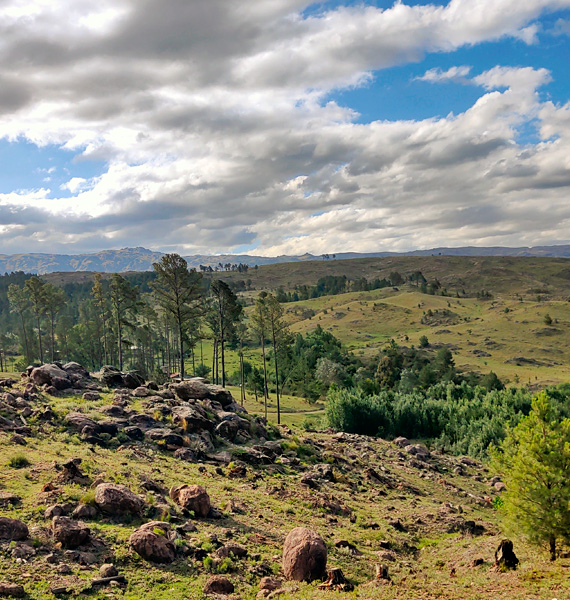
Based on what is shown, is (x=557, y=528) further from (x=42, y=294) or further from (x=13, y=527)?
(x=42, y=294)

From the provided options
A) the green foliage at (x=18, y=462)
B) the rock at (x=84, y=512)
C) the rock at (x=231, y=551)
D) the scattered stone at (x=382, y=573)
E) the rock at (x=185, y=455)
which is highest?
the green foliage at (x=18, y=462)

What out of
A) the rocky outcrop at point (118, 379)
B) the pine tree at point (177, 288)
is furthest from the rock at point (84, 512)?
the pine tree at point (177, 288)

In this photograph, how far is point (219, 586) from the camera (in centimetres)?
1332

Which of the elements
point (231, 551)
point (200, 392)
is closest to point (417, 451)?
point (200, 392)

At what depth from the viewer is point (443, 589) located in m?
15.3

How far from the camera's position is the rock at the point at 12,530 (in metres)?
13.3

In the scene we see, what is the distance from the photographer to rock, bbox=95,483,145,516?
1636 centimetres

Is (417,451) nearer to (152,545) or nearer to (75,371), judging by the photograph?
(75,371)

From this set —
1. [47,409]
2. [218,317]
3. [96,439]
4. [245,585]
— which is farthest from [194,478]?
[218,317]

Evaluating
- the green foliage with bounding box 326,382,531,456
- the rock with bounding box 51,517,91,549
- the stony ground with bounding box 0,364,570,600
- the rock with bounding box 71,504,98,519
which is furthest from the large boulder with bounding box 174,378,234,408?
the green foliage with bounding box 326,382,531,456

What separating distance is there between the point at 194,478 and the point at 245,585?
30.8 feet

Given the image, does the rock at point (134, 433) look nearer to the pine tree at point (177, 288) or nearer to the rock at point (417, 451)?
the pine tree at point (177, 288)

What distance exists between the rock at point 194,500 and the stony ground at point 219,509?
23 centimetres

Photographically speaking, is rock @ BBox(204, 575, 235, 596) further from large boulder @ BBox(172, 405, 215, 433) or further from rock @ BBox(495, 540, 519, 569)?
large boulder @ BBox(172, 405, 215, 433)
